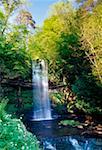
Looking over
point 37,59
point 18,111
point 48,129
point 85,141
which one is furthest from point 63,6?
point 85,141

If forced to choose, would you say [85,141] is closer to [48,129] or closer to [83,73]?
[48,129]

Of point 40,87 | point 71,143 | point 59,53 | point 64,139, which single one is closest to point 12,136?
point 71,143

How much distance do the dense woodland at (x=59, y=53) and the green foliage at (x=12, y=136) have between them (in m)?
→ 10.00

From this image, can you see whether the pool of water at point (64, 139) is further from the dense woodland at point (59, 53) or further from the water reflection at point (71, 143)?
the dense woodland at point (59, 53)

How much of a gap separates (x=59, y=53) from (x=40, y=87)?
→ 8.46ft

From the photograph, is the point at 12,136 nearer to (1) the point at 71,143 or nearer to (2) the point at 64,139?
(1) the point at 71,143

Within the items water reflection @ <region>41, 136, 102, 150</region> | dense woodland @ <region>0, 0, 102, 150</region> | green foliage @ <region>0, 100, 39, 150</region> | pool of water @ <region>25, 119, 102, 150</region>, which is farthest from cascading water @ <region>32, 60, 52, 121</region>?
green foliage @ <region>0, 100, 39, 150</region>

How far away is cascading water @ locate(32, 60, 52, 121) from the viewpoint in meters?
21.1

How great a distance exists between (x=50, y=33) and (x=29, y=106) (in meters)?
5.38

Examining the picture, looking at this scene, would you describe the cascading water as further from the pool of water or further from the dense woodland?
the pool of water

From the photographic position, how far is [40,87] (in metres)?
22.2

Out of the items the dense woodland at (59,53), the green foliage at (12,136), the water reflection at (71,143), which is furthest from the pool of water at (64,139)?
the green foliage at (12,136)

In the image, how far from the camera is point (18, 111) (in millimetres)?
19375

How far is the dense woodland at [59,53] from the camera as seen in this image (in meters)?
17.0
